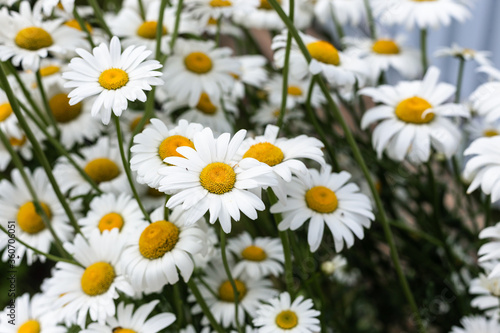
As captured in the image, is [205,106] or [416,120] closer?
[416,120]

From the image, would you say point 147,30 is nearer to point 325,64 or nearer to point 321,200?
point 325,64

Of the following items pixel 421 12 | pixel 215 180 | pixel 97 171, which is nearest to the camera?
pixel 215 180

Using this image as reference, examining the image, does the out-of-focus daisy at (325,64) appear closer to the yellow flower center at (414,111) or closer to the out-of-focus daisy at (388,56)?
the yellow flower center at (414,111)

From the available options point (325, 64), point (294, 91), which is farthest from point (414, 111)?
point (294, 91)

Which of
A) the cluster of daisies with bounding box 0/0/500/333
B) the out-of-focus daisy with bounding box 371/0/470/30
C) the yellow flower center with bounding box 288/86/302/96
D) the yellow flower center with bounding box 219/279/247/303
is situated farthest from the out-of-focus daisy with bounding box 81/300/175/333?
the out-of-focus daisy with bounding box 371/0/470/30

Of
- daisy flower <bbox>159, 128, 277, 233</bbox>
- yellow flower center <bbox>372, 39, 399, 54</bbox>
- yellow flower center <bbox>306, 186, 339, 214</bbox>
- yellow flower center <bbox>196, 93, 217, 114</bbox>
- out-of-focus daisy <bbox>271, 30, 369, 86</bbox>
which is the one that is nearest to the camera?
daisy flower <bbox>159, 128, 277, 233</bbox>

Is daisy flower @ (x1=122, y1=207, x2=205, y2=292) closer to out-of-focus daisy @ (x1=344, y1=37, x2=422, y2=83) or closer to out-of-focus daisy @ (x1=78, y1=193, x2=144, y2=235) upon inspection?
out-of-focus daisy @ (x1=78, y1=193, x2=144, y2=235)
